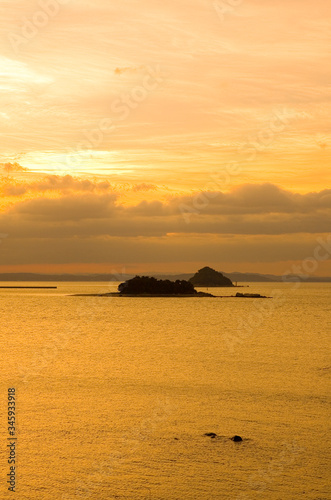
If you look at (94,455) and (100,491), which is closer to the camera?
(100,491)

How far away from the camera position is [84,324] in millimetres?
124875

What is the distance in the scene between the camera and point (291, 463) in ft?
86.9

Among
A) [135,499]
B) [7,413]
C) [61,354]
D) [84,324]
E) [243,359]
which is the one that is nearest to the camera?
[135,499]

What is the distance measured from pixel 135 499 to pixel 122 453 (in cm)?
605

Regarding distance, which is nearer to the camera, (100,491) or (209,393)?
(100,491)

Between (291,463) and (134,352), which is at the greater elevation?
(134,352)

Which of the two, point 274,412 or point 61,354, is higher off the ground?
point 61,354

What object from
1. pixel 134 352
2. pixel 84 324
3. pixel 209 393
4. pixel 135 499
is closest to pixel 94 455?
pixel 135 499

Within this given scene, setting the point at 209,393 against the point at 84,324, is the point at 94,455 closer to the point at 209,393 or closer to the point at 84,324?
the point at 209,393

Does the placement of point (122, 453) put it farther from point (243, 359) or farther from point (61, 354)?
point (61, 354)

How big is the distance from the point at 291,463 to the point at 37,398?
66.5 feet

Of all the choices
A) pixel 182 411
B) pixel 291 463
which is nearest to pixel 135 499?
pixel 291 463

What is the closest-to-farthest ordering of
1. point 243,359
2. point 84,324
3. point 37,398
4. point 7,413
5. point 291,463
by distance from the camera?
point 291,463 → point 7,413 → point 37,398 → point 243,359 → point 84,324

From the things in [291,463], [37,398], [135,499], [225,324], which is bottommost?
[135,499]
